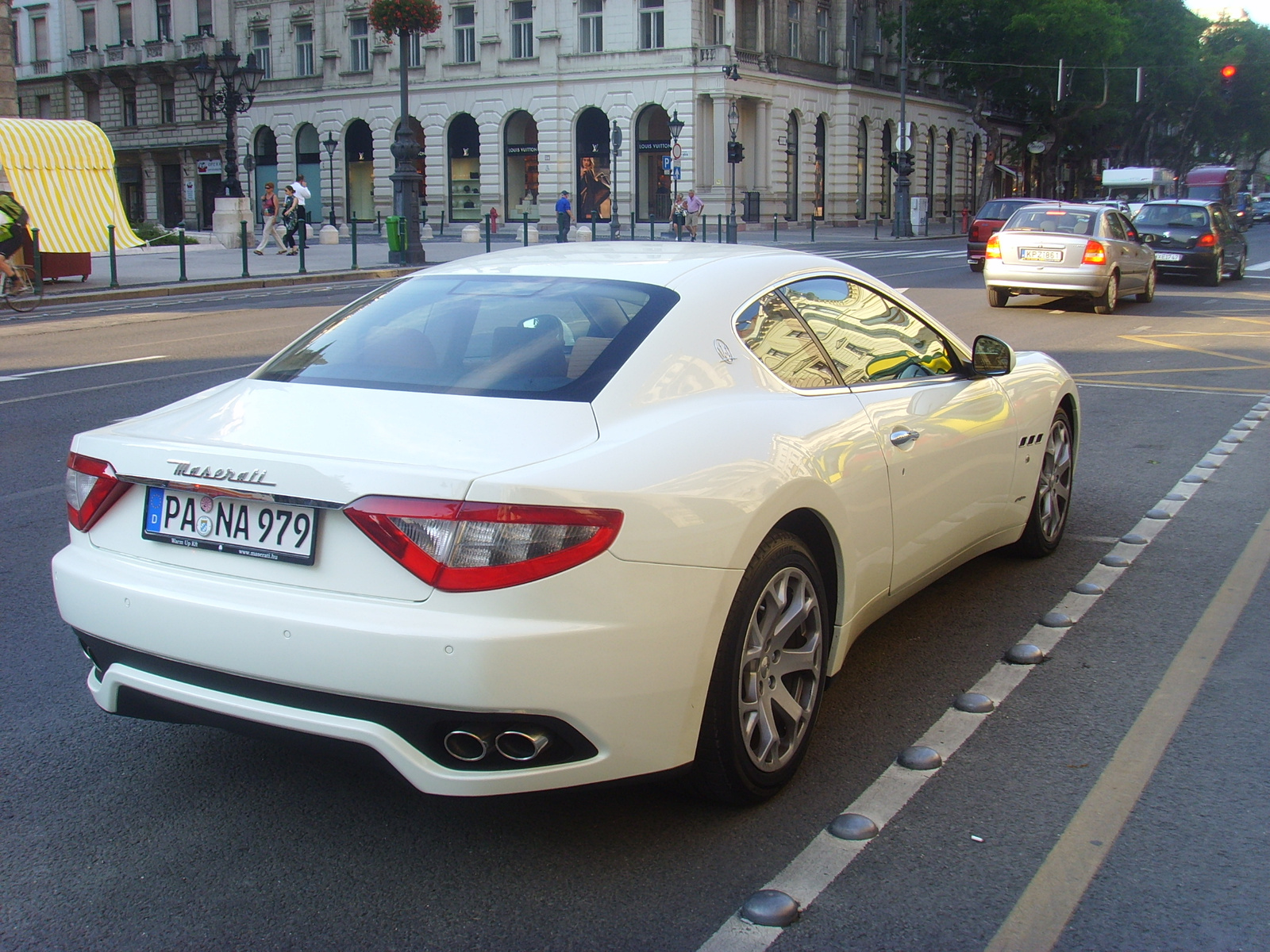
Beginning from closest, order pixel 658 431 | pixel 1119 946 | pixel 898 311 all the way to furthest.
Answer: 1. pixel 1119 946
2. pixel 658 431
3. pixel 898 311

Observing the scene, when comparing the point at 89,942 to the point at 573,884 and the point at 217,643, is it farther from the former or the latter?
the point at 573,884

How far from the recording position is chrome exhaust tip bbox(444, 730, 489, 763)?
2805mm

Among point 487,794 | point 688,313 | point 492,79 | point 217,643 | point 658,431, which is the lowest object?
point 487,794

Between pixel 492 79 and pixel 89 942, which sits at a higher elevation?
pixel 492 79

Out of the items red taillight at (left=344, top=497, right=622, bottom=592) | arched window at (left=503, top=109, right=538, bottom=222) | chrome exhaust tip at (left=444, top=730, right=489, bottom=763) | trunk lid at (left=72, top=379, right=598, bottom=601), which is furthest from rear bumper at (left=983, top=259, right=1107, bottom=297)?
arched window at (left=503, top=109, right=538, bottom=222)

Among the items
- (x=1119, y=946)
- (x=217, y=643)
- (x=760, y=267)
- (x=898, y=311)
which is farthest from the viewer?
(x=898, y=311)

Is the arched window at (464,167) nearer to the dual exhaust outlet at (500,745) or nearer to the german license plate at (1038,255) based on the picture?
the german license plate at (1038,255)

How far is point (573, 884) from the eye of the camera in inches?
116

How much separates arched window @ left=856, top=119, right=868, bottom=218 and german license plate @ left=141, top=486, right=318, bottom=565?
59.6 metres

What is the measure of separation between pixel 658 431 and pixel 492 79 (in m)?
54.8

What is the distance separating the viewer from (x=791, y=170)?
184 feet

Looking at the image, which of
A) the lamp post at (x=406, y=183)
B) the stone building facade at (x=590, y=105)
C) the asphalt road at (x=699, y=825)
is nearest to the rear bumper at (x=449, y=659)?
the asphalt road at (x=699, y=825)

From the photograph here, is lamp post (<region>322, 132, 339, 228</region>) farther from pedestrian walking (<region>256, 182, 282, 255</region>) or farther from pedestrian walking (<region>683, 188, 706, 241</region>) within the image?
pedestrian walking (<region>256, 182, 282, 255</region>)

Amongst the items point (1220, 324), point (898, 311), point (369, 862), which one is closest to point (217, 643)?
point (369, 862)
